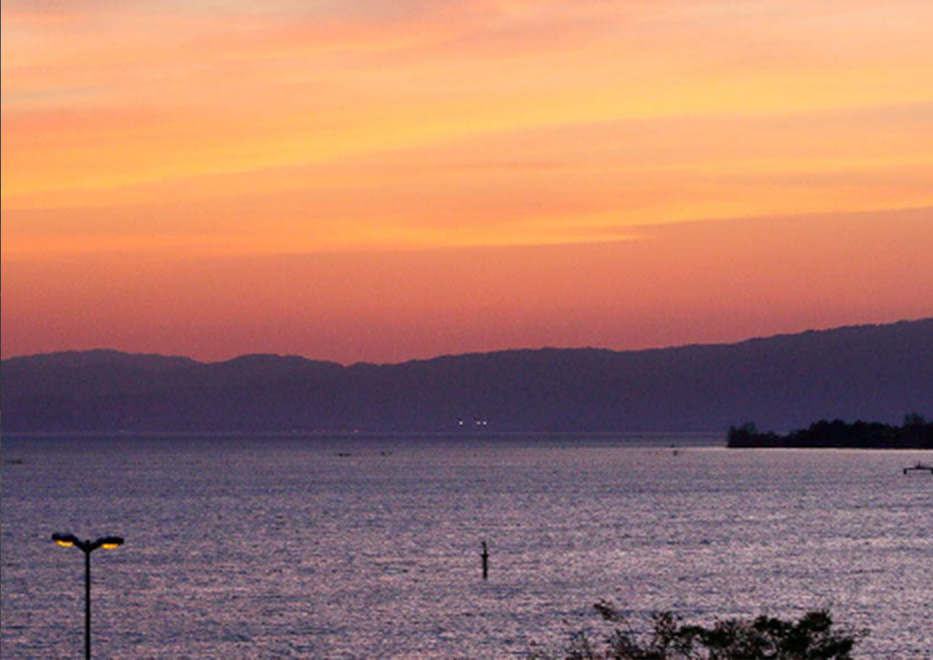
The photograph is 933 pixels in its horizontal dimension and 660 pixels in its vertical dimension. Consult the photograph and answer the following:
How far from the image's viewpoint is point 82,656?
279 ft

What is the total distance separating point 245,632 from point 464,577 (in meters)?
33.0

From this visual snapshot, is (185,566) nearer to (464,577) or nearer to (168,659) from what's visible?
(464,577)

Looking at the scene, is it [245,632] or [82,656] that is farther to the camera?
[245,632]

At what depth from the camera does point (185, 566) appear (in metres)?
132

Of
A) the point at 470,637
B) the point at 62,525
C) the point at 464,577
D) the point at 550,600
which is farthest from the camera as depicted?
the point at 62,525

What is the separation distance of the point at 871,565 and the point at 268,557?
4968 centimetres

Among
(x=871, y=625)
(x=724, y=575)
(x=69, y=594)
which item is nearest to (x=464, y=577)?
(x=724, y=575)

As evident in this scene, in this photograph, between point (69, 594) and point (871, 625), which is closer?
point (871, 625)

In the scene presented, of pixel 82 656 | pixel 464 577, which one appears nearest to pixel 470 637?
pixel 82 656

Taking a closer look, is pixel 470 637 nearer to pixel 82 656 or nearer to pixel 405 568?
pixel 82 656

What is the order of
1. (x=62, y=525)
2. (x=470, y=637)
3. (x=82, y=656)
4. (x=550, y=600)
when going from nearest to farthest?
(x=82, y=656), (x=470, y=637), (x=550, y=600), (x=62, y=525)

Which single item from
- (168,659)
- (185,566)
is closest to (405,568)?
(185,566)

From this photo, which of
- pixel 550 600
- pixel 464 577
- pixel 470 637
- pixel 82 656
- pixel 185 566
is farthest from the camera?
pixel 185 566

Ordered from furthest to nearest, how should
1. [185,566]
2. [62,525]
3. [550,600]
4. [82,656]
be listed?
[62,525]
[185,566]
[550,600]
[82,656]
